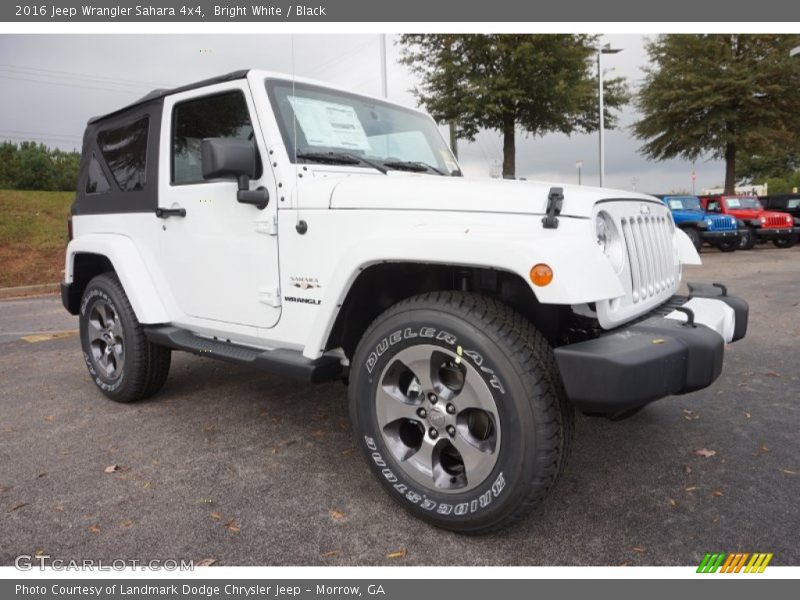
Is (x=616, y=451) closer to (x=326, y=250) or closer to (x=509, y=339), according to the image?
(x=509, y=339)

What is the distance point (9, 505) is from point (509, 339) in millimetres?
2470

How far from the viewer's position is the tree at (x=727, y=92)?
22312 mm

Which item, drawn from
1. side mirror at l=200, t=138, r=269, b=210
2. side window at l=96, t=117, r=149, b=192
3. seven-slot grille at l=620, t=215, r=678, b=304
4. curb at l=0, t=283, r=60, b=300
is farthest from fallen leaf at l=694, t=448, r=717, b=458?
curb at l=0, t=283, r=60, b=300

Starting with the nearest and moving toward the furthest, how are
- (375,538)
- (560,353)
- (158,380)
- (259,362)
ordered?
(560,353) < (375,538) < (259,362) < (158,380)

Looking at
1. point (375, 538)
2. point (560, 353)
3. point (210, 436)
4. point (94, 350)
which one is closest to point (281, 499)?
point (375, 538)

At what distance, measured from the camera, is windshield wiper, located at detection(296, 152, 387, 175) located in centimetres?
310

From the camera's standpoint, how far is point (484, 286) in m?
2.70

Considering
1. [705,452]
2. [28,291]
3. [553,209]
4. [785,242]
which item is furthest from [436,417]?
[785,242]

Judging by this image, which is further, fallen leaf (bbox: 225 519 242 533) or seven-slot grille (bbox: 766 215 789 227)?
seven-slot grille (bbox: 766 215 789 227)

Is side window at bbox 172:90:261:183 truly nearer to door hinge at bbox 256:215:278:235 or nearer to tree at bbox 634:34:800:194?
door hinge at bbox 256:215:278:235

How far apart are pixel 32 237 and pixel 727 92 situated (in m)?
24.0

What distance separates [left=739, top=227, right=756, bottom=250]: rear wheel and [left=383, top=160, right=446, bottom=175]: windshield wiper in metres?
18.1

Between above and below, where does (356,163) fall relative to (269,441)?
above

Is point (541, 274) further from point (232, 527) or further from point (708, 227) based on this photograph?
point (708, 227)
